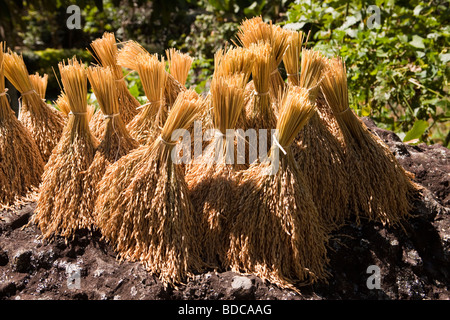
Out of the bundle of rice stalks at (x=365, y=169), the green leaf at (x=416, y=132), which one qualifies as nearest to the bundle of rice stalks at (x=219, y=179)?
the bundle of rice stalks at (x=365, y=169)

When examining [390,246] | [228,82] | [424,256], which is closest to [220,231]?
[228,82]

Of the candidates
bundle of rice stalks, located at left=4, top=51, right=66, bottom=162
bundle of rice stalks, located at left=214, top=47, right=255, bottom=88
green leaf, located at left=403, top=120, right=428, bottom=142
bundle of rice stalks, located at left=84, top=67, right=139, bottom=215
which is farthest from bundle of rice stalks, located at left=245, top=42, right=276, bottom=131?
green leaf, located at left=403, top=120, right=428, bottom=142

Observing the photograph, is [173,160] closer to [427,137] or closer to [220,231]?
[220,231]

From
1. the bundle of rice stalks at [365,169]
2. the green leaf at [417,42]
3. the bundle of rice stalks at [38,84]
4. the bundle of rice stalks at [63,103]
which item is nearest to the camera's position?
the bundle of rice stalks at [365,169]

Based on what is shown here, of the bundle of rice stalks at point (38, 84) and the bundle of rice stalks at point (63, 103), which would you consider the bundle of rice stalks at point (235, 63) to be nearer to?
the bundle of rice stalks at point (63, 103)

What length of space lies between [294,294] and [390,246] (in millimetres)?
448

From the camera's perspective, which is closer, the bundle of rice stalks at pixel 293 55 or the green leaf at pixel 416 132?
the bundle of rice stalks at pixel 293 55

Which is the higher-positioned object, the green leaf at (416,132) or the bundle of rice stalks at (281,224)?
the green leaf at (416,132)

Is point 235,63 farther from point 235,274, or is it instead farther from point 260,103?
point 235,274

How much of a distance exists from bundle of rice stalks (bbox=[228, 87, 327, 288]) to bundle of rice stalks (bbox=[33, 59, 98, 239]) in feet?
1.94

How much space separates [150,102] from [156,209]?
0.47 metres

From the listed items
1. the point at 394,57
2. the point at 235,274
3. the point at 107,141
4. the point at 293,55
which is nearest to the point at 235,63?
the point at 293,55

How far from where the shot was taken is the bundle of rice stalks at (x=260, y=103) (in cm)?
170

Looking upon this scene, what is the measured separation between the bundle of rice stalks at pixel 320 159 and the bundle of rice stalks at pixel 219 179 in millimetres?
269
